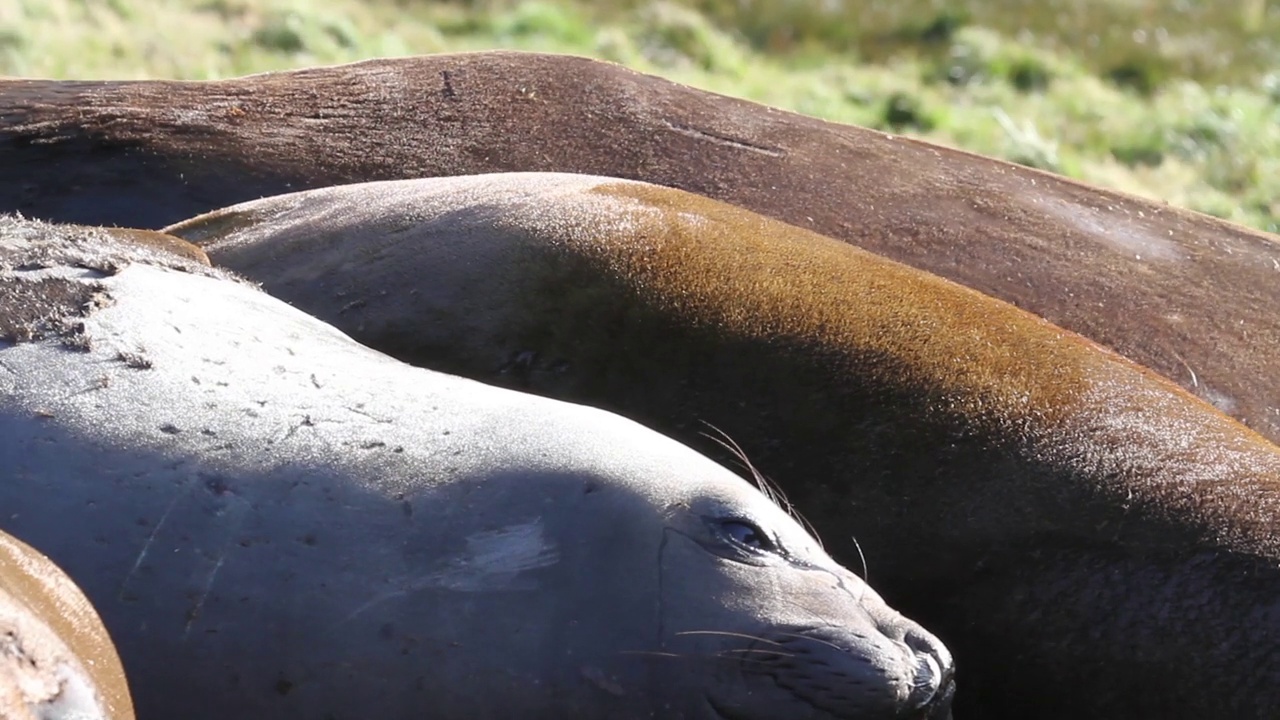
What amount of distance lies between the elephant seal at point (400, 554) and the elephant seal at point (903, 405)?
47cm

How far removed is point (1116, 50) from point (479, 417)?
11.2 m

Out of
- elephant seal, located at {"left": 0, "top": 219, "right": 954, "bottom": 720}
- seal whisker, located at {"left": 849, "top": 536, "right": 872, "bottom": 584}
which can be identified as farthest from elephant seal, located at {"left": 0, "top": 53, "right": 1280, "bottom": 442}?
elephant seal, located at {"left": 0, "top": 219, "right": 954, "bottom": 720}

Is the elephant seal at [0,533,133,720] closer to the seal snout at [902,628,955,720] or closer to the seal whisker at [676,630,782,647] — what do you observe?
the seal whisker at [676,630,782,647]

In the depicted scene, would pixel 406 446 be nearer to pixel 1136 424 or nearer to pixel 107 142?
pixel 1136 424

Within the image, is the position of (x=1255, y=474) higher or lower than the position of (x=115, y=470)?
lower

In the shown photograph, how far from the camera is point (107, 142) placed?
197 inches

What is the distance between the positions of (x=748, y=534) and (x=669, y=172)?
2.19 meters

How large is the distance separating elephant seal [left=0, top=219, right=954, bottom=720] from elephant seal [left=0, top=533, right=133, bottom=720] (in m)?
0.28

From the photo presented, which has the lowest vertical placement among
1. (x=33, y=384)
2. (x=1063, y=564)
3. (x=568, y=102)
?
(x=1063, y=564)

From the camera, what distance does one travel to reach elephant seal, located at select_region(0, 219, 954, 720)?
2711mm

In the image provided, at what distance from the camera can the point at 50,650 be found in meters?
2.19

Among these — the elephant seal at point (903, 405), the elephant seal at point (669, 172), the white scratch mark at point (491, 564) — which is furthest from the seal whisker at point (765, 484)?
the elephant seal at point (669, 172)

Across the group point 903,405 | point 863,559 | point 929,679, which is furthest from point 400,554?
point 903,405

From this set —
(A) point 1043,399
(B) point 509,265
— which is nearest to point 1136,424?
(A) point 1043,399
